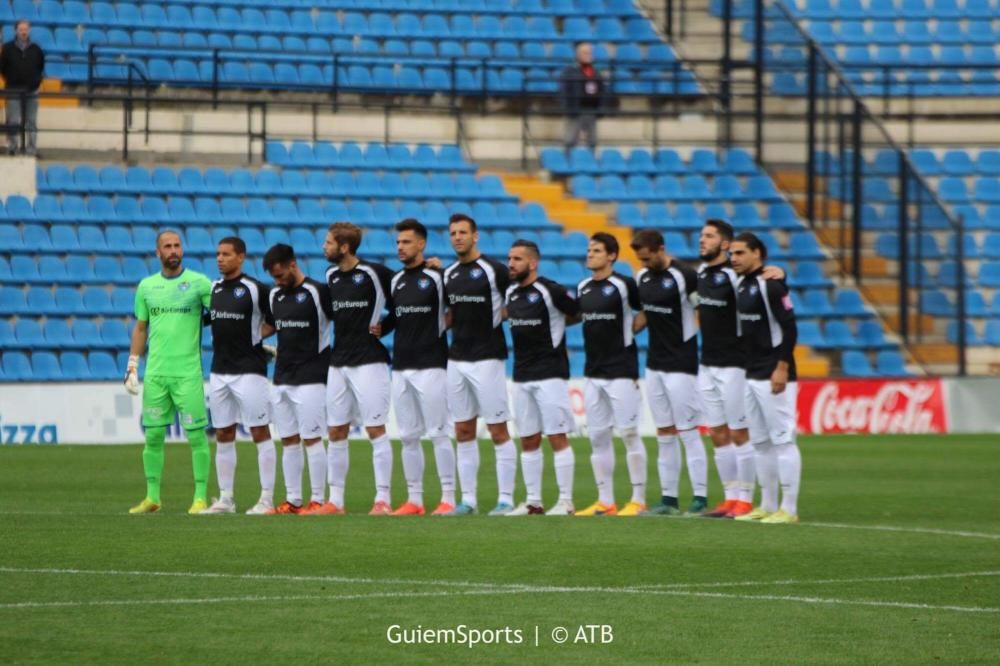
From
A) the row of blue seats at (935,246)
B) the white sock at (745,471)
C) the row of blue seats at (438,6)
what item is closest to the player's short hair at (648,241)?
the white sock at (745,471)

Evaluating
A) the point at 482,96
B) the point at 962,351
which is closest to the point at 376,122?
the point at 482,96

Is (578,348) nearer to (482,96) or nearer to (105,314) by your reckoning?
(482,96)

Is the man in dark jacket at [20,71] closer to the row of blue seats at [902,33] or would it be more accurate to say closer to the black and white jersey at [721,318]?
the black and white jersey at [721,318]

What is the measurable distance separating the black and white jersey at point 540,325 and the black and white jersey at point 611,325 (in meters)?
0.19

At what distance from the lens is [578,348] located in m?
26.3

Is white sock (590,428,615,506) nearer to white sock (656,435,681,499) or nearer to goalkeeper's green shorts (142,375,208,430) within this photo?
white sock (656,435,681,499)

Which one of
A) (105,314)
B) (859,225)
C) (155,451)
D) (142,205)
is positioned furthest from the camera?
(859,225)

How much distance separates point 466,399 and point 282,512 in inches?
68.7

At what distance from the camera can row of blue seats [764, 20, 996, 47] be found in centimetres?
3262

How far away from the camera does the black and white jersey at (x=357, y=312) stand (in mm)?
14602

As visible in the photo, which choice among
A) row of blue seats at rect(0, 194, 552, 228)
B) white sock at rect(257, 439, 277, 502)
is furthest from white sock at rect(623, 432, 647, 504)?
row of blue seats at rect(0, 194, 552, 228)

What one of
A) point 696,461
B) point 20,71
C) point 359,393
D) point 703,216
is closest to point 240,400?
point 359,393

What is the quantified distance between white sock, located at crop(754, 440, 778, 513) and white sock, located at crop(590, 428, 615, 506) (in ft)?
3.98

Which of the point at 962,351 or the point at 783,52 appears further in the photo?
the point at 783,52
